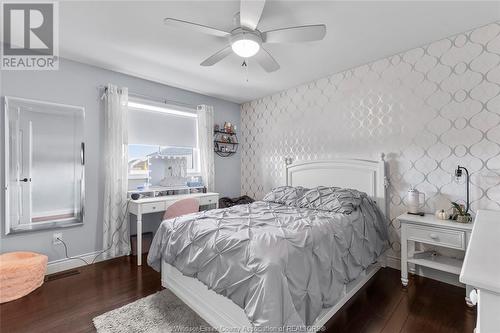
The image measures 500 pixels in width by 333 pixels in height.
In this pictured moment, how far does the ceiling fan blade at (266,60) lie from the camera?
7.15 ft

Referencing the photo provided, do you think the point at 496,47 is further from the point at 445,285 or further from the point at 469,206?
the point at 445,285

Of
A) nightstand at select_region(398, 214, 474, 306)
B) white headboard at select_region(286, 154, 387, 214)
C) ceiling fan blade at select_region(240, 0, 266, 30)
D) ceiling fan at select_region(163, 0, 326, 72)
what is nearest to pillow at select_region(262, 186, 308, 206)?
white headboard at select_region(286, 154, 387, 214)

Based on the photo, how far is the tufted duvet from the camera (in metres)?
1.37

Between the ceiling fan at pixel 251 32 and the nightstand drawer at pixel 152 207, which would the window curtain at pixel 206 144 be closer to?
the nightstand drawer at pixel 152 207

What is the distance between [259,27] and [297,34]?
53 centimetres

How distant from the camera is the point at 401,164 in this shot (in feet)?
9.04

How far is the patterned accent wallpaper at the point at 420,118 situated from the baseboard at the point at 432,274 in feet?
0.47

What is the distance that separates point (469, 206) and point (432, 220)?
1.33ft

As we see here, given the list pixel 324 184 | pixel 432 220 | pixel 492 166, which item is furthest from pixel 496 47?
pixel 324 184

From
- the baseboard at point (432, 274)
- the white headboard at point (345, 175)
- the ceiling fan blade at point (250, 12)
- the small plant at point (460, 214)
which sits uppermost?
the ceiling fan blade at point (250, 12)

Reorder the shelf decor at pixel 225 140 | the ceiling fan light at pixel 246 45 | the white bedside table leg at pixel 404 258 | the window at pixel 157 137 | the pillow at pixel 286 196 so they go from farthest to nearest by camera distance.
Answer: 1. the shelf decor at pixel 225 140
2. the window at pixel 157 137
3. the pillow at pixel 286 196
4. the white bedside table leg at pixel 404 258
5. the ceiling fan light at pixel 246 45

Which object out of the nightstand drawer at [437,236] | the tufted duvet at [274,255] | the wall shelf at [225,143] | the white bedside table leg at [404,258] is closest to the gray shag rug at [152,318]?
the tufted duvet at [274,255]

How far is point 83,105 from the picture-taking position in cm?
299

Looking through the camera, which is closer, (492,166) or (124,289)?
(492,166)
